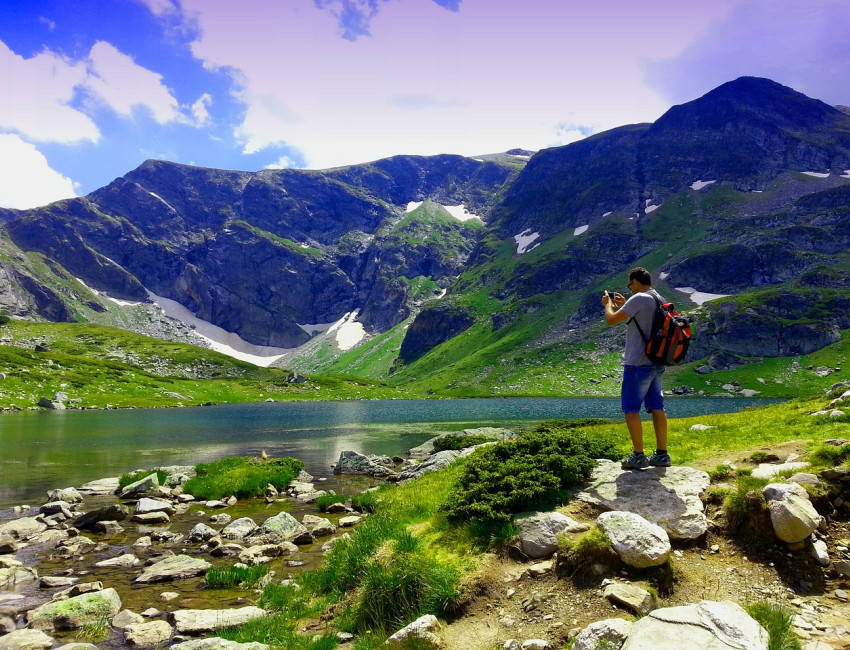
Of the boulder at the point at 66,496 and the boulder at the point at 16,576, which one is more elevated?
the boulder at the point at 16,576

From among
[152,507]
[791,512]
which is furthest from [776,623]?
[152,507]

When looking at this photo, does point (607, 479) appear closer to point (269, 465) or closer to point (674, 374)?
point (269, 465)

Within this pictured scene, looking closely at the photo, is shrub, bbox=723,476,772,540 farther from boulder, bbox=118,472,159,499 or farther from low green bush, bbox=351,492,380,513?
boulder, bbox=118,472,159,499

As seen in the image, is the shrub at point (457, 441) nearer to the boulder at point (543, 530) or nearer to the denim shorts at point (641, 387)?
the denim shorts at point (641, 387)

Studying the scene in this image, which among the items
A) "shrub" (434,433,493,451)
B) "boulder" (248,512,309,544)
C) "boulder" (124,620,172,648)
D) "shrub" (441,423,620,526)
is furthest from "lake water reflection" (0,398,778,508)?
"shrub" (441,423,620,526)

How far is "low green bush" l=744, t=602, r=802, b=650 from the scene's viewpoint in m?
6.33

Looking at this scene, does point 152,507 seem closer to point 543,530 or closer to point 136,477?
point 136,477

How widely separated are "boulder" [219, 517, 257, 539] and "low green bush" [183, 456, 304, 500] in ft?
29.9

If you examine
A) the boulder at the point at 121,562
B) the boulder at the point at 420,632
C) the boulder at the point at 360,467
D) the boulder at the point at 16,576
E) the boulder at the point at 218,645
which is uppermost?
the boulder at the point at 420,632

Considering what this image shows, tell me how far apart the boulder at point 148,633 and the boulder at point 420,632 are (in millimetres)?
6847

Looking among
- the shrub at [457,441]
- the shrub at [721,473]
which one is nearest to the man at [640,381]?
the shrub at [721,473]

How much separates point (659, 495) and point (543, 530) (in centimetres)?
292

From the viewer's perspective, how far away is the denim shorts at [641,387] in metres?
12.8

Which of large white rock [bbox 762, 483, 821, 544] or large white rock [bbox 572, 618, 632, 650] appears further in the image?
large white rock [bbox 762, 483, 821, 544]
